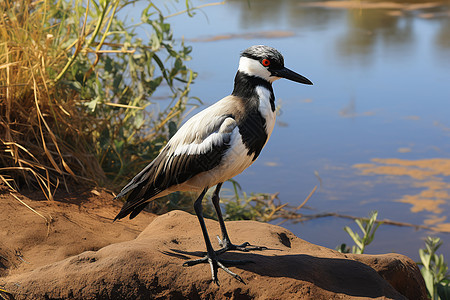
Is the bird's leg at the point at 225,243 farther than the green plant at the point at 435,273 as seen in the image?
No

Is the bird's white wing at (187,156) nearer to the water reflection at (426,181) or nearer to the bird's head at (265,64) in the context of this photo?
the bird's head at (265,64)

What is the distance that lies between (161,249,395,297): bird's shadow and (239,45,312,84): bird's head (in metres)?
0.94

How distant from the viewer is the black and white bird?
3.22m

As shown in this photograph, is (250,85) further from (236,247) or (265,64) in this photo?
(236,247)

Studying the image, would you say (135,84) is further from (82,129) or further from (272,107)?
(272,107)

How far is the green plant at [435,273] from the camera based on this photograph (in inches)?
164

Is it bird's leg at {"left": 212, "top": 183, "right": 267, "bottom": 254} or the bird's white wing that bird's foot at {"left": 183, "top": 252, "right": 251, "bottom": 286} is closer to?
bird's leg at {"left": 212, "top": 183, "right": 267, "bottom": 254}

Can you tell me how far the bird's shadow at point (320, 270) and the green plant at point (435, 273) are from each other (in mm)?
985

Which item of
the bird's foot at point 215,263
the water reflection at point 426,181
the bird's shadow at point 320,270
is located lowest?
the water reflection at point 426,181

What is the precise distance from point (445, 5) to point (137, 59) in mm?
7584

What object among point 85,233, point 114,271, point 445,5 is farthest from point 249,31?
point 114,271

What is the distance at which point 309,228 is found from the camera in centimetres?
535

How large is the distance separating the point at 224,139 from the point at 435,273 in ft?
6.82

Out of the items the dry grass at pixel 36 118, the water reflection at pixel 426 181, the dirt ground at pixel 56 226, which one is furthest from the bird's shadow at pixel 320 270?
the water reflection at pixel 426 181
